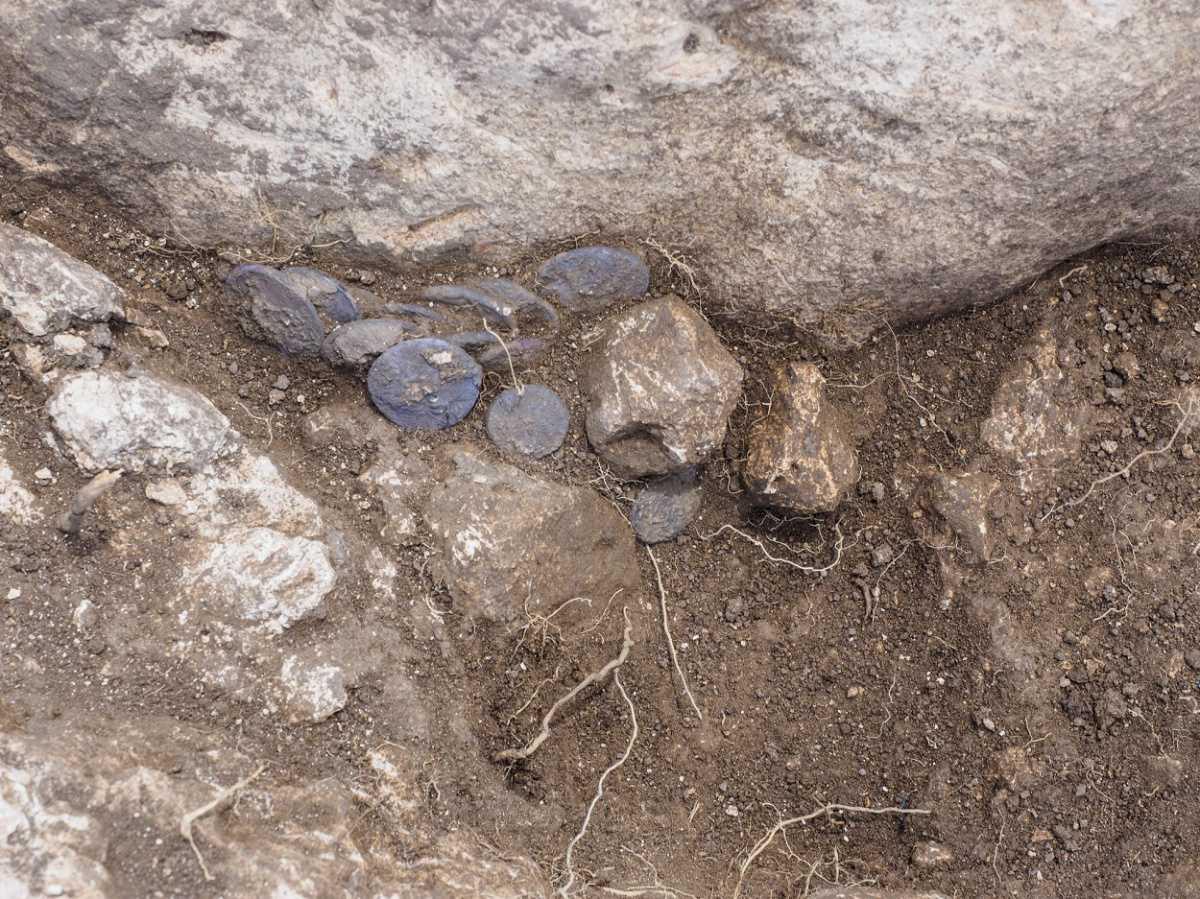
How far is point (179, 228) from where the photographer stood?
97.3 inches

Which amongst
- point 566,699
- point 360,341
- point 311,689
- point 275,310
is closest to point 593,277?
point 360,341

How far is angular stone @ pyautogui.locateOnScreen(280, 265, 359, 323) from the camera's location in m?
2.47

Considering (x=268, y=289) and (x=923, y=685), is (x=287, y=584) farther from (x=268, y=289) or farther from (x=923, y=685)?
(x=923, y=685)

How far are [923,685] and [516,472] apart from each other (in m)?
1.26

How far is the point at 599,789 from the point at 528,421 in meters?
0.97

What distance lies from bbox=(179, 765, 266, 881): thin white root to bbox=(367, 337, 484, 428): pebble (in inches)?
37.1

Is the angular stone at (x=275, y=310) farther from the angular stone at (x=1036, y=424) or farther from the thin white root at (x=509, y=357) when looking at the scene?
the angular stone at (x=1036, y=424)

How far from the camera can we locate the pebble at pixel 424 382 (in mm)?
2475

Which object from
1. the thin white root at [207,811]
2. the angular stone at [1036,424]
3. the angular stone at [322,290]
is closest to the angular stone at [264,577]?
the thin white root at [207,811]

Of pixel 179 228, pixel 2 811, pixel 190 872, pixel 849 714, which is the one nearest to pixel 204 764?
pixel 190 872

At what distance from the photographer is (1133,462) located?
2631 millimetres

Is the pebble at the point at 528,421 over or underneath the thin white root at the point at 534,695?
over

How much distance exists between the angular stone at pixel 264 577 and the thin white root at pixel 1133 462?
195 cm

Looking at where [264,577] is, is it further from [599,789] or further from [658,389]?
[658,389]
